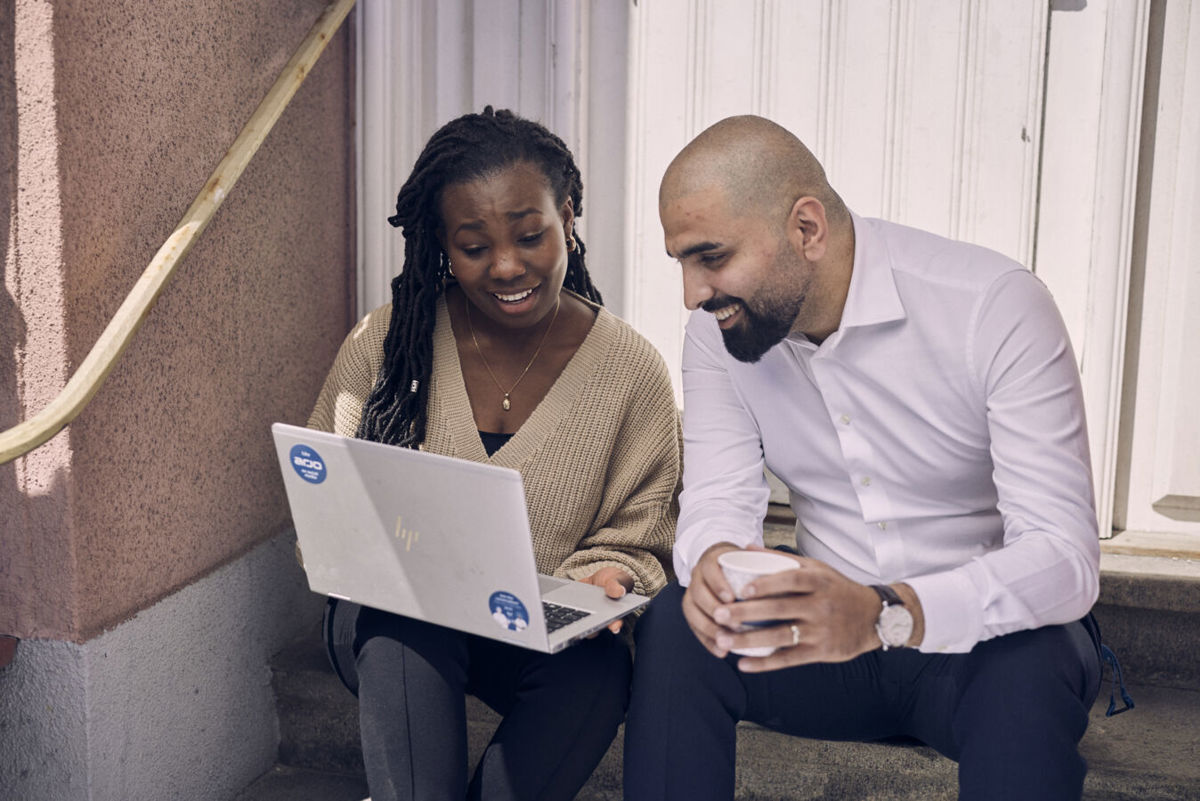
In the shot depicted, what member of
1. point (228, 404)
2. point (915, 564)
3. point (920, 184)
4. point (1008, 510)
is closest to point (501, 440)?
point (228, 404)

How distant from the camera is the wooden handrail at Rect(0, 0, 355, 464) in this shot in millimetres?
1787

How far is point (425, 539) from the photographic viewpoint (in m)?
1.67

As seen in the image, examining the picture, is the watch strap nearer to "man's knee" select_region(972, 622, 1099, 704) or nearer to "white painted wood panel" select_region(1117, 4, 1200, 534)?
"man's knee" select_region(972, 622, 1099, 704)

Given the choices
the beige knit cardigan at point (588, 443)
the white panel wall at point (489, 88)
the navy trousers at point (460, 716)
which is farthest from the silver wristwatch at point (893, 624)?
the white panel wall at point (489, 88)

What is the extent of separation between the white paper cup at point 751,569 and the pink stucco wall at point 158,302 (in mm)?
1137

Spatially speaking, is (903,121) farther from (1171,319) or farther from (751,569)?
(751,569)

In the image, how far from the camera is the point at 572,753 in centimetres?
187

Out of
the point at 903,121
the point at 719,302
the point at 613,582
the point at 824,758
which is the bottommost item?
the point at 824,758

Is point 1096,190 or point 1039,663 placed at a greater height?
point 1096,190

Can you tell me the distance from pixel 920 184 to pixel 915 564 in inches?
46.7

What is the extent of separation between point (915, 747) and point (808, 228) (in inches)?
37.4

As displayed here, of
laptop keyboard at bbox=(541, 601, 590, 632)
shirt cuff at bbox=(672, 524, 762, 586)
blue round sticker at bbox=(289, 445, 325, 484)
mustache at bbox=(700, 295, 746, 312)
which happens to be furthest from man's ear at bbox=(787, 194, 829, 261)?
blue round sticker at bbox=(289, 445, 325, 484)

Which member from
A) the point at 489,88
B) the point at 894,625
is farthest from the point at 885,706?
the point at 489,88

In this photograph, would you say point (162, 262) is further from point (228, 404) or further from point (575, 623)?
point (575, 623)
